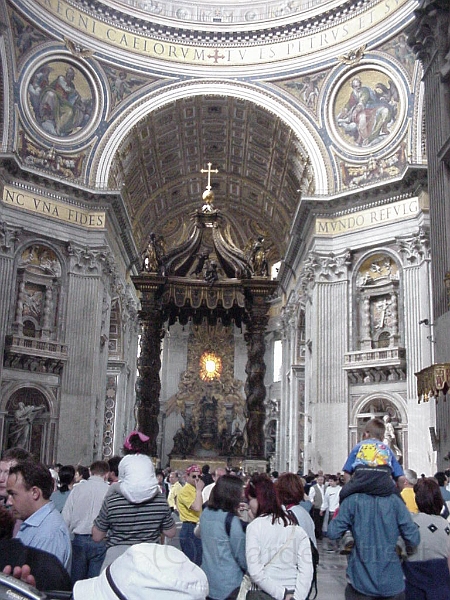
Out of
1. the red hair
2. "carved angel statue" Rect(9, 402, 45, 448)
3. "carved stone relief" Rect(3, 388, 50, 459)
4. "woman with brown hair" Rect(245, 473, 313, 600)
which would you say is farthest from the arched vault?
"woman with brown hair" Rect(245, 473, 313, 600)

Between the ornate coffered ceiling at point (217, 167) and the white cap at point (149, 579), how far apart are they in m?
22.7

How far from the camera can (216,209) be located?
2220 cm

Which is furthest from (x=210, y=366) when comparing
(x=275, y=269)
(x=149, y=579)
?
(x=149, y=579)

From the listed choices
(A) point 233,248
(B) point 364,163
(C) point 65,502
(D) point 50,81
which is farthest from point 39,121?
(C) point 65,502

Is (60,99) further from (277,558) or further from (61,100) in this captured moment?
(277,558)

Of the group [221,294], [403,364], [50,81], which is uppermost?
[50,81]

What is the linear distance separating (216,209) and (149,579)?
67.9 feet

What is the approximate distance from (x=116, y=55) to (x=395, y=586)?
72.6 ft

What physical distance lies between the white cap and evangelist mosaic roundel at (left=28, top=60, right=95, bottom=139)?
70.1ft

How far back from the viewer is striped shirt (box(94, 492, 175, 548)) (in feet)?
13.1

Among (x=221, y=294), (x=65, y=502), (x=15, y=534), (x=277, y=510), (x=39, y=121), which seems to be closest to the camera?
(x=15, y=534)

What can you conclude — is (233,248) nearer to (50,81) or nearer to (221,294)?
(221,294)

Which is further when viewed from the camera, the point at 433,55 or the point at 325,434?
the point at 325,434

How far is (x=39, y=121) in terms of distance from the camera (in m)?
21.9
